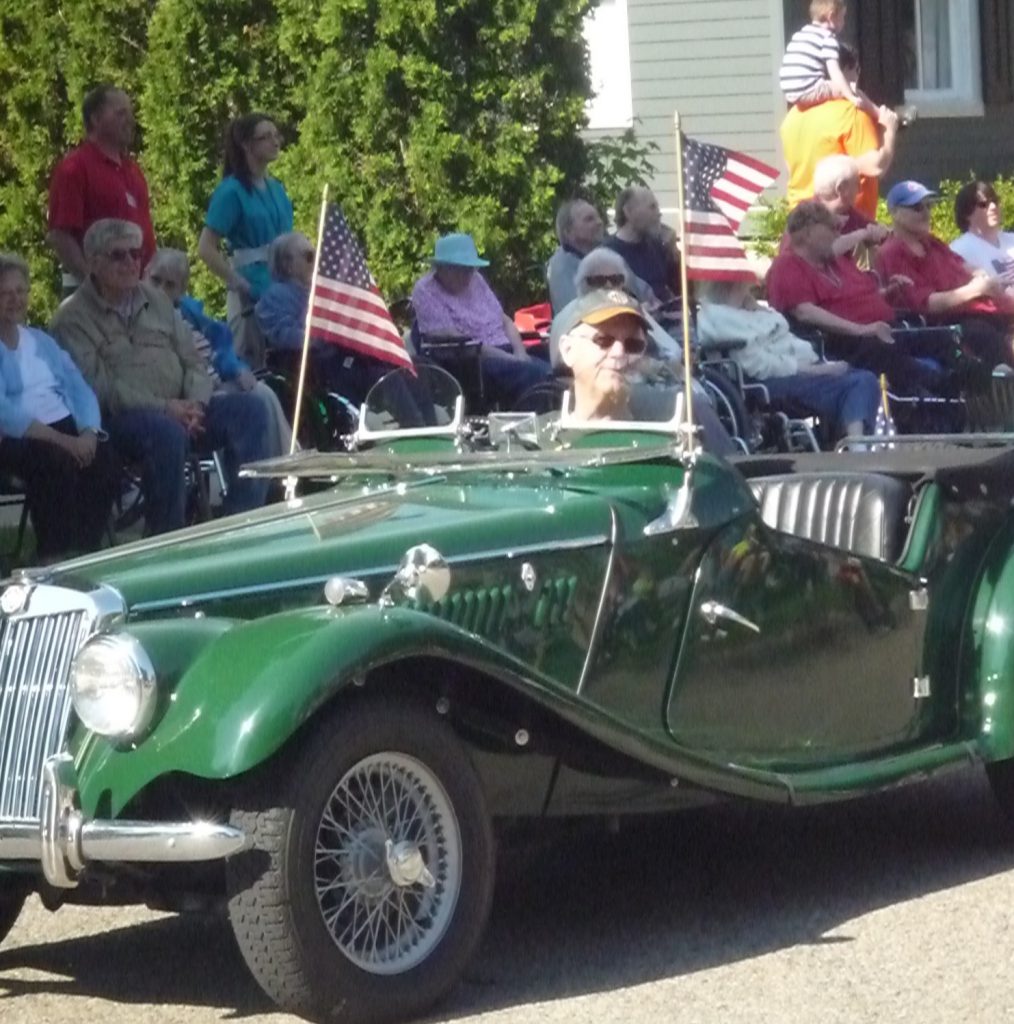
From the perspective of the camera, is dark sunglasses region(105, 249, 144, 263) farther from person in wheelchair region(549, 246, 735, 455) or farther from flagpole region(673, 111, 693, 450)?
flagpole region(673, 111, 693, 450)

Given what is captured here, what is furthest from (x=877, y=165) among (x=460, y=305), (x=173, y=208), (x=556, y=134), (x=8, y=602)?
(x=8, y=602)

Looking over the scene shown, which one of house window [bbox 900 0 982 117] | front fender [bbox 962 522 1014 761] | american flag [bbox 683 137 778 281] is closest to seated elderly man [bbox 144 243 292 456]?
american flag [bbox 683 137 778 281]

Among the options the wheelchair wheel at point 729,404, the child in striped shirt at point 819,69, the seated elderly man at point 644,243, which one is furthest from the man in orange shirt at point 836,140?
the wheelchair wheel at point 729,404

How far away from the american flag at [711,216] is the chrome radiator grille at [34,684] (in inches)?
91.6

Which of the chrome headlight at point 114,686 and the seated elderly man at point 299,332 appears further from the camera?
the seated elderly man at point 299,332

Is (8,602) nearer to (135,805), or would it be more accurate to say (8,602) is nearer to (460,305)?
(135,805)

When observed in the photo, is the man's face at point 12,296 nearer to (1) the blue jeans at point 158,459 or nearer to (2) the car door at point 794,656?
(1) the blue jeans at point 158,459

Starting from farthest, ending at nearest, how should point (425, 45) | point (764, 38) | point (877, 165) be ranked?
point (764, 38) → point (425, 45) → point (877, 165)

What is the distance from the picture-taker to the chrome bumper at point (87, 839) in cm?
482

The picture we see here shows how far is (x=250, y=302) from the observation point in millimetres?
11711

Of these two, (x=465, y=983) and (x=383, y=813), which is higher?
(x=383, y=813)

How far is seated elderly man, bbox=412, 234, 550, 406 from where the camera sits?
11.7 m

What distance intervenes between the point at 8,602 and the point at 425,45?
10.5m

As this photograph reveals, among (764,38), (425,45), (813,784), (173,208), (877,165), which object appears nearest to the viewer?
(813,784)
